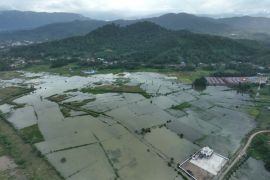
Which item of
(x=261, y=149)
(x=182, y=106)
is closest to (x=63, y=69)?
(x=182, y=106)

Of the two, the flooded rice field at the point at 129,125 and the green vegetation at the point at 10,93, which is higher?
the flooded rice field at the point at 129,125

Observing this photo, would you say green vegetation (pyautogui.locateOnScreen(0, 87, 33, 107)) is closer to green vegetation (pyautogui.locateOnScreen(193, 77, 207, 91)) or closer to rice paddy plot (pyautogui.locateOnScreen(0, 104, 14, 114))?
rice paddy plot (pyautogui.locateOnScreen(0, 104, 14, 114))

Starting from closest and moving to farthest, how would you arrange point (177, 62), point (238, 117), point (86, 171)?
point (86, 171) → point (238, 117) → point (177, 62)

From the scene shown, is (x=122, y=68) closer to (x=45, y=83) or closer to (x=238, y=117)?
(x=45, y=83)

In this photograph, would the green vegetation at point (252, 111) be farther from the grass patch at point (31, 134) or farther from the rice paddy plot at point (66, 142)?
the grass patch at point (31, 134)

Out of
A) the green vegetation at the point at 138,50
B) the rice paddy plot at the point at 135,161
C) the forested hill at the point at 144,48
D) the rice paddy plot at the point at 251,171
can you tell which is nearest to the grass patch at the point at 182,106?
the rice paddy plot at the point at 135,161

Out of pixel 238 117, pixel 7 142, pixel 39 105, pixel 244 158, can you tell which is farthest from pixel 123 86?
pixel 244 158
